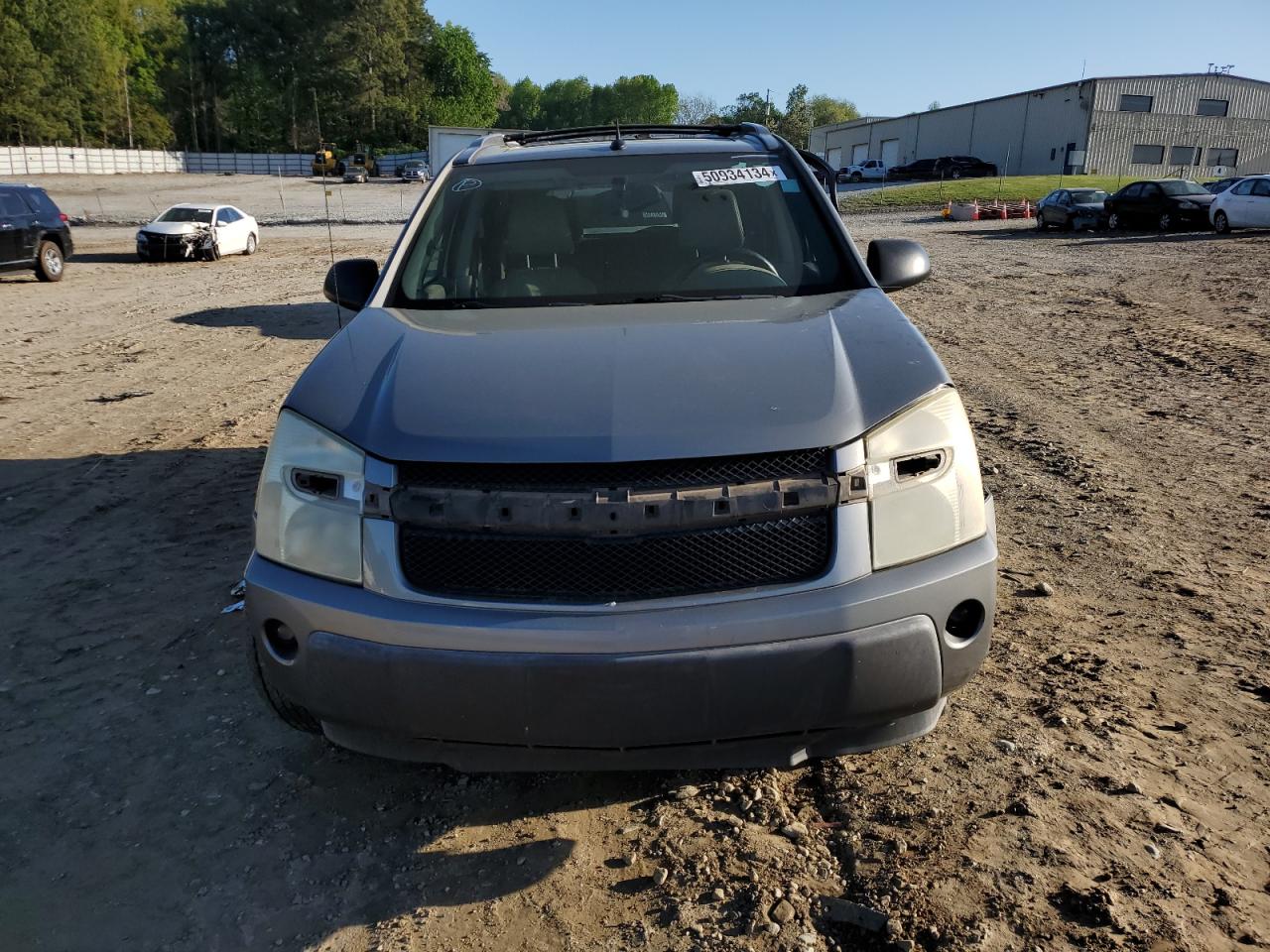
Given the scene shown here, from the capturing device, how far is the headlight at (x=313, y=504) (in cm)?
239

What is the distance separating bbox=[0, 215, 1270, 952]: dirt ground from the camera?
2.39 metres

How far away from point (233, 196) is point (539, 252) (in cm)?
5930

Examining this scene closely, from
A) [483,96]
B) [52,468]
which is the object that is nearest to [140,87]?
[483,96]

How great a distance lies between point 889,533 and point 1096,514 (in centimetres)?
339

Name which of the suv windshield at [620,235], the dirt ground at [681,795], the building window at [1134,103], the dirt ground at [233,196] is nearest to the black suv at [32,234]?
the dirt ground at [233,196]

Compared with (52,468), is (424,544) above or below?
above

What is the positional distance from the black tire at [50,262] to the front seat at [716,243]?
18881 mm

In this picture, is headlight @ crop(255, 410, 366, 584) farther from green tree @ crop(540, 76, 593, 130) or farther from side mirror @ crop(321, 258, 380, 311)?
green tree @ crop(540, 76, 593, 130)

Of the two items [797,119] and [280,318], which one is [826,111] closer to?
[797,119]

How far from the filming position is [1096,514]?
5176 millimetres

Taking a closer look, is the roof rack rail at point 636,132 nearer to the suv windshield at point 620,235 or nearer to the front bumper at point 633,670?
the suv windshield at point 620,235

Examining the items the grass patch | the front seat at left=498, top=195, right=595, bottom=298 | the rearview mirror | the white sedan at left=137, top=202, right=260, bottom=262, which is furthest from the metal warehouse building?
the front seat at left=498, top=195, right=595, bottom=298

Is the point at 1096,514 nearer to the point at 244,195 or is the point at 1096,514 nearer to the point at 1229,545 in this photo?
the point at 1229,545

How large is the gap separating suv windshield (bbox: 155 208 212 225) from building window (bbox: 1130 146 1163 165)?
58.6 m
